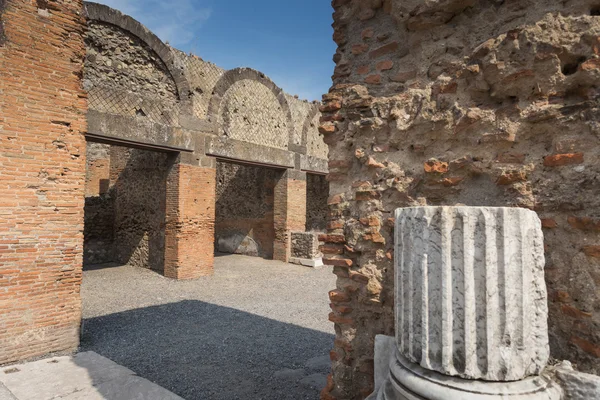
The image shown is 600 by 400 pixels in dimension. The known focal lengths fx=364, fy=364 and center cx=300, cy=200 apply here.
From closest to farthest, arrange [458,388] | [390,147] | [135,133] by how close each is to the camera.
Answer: [458,388]
[390,147]
[135,133]

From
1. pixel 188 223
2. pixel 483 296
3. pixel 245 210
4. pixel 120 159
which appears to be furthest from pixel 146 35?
pixel 483 296

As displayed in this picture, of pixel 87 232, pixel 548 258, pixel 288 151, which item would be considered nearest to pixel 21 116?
pixel 548 258

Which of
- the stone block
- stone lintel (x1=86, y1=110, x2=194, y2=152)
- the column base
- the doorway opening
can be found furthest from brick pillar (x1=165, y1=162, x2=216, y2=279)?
the column base

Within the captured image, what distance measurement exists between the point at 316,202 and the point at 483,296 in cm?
1473

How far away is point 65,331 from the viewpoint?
16.0 feet

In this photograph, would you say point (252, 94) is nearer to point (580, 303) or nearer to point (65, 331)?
point (65, 331)

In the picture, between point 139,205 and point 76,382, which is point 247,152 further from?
point 76,382

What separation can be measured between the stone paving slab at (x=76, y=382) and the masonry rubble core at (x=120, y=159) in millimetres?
897

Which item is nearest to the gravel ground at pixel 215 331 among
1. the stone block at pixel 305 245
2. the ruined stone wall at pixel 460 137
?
the ruined stone wall at pixel 460 137

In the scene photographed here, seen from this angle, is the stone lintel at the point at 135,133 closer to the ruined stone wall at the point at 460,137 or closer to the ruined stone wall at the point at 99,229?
the ruined stone wall at the point at 99,229

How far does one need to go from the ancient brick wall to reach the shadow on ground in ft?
2.46

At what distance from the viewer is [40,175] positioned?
15.4 feet

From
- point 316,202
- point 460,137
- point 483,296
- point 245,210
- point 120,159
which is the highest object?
point 120,159

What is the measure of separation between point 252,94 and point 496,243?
10.9 metres
